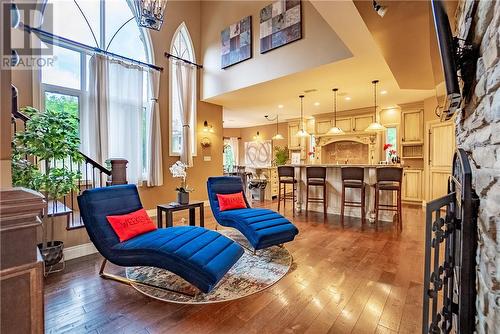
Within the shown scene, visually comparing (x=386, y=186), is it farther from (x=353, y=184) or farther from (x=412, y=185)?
(x=412, y=185)

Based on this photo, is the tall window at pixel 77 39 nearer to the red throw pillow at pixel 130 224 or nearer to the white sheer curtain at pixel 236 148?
the red throw pillow at pixel 130 224

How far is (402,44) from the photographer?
125 inches

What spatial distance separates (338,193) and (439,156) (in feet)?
8.73

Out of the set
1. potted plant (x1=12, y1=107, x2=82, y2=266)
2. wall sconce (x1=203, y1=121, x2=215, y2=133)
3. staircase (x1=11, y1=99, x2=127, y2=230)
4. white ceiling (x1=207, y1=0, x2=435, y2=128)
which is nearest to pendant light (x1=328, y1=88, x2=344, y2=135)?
white ceiling (x1=207, y1=0, x2=435, y2=128)

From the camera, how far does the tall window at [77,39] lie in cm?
403

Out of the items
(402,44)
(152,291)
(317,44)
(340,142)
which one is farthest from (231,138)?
(152,291)

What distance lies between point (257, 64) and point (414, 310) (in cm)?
474

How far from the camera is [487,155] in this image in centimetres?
105

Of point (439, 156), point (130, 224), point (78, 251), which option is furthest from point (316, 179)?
point (78, 251)

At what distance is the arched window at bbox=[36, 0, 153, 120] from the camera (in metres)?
4.01

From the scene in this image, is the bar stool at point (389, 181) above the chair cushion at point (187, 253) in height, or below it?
above

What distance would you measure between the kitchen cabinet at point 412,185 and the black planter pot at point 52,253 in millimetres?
7490

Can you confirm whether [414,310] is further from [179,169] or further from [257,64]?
[257,64]

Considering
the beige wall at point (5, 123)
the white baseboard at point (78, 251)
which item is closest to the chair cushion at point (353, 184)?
the white baseboard at point (78, 251)
